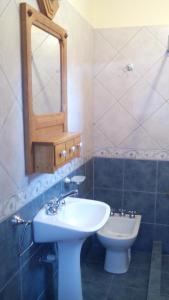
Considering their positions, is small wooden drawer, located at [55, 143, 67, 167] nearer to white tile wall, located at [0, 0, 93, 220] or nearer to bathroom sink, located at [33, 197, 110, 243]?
white tile wall, located at [0, 0, 93, 220]

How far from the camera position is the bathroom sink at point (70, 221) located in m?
1.63

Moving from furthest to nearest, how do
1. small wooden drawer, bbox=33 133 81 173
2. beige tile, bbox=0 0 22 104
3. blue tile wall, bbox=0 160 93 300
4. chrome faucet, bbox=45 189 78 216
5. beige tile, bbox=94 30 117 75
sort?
beige tile, bbox=94 30 117 75 < chrome faucet, bbox=45 189 78 216 < small wooden drawer, bbox=33 133 81 173 < blue tile wall, bbox=0 160 93 300 < beige tile, bbox=0 0 22 104

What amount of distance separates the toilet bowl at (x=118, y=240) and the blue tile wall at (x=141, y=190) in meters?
0.16

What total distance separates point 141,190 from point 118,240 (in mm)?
617

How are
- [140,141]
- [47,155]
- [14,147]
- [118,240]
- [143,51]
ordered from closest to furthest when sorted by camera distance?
[14,147]
[47,155]
[118,240]
[143,51]
[140,141]

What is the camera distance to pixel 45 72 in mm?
1801

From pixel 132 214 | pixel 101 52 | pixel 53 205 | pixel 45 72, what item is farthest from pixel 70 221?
pixel 101 52

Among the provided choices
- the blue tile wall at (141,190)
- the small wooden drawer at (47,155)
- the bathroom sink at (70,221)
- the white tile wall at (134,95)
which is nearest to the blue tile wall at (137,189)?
the blue tile wall at (141,190)

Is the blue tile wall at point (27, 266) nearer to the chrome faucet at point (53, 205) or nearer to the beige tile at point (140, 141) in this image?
the chrome faucet at point (53, 205)

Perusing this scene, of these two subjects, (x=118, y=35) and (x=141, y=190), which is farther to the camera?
(x=141, y=190)

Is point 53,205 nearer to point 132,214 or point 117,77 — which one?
point 132,214

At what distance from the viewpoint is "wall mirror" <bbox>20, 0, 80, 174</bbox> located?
60.6 inches

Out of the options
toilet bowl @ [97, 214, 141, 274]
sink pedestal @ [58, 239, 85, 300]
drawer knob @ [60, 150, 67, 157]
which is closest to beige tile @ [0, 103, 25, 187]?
drawer knob @ [60, 150, 67, 157]

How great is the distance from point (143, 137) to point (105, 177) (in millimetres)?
528
